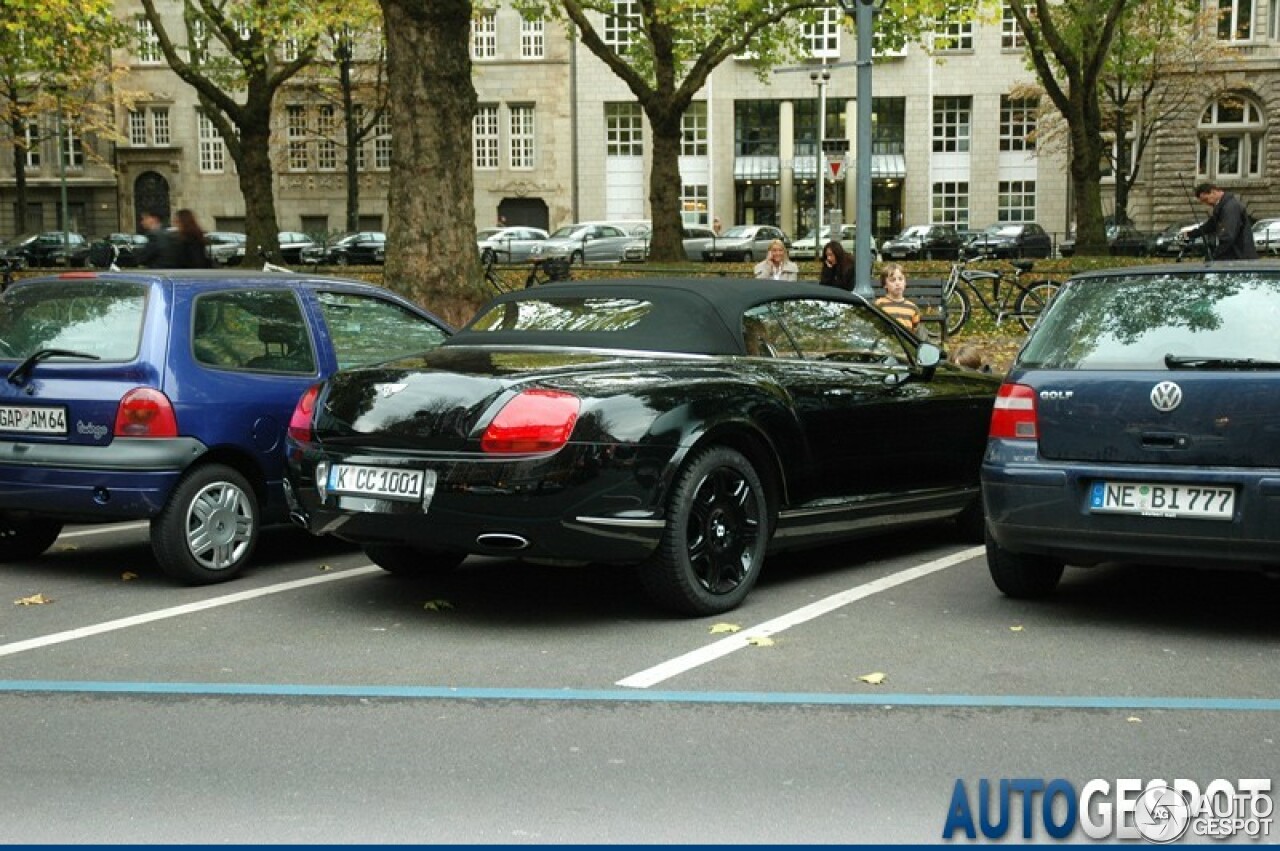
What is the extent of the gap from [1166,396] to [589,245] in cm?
4501

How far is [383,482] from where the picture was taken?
738 centimetres

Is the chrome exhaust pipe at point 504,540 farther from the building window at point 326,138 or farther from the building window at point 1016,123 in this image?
the building window at point 1016,123

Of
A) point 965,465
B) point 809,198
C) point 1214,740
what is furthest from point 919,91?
point 1214,740

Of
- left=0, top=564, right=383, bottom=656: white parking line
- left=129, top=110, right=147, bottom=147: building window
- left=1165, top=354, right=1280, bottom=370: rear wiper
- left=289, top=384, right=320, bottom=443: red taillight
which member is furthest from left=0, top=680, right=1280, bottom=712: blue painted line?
left=129, top=110, right=147, bottom=147: building window

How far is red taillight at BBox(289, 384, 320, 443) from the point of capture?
7891 mm

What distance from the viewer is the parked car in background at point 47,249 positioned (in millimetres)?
49525

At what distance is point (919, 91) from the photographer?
6550 cm

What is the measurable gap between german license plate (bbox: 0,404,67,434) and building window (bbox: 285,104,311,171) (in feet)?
192

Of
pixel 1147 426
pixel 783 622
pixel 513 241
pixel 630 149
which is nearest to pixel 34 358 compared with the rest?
pixel 783 622

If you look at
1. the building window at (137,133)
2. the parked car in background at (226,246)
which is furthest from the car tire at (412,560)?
the building window at (137,133)

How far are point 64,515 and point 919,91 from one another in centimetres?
6004

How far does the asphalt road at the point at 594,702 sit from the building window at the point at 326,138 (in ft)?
186

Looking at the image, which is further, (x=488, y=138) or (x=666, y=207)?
(x=488, y=138)

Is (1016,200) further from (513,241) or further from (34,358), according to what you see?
(34,358)
